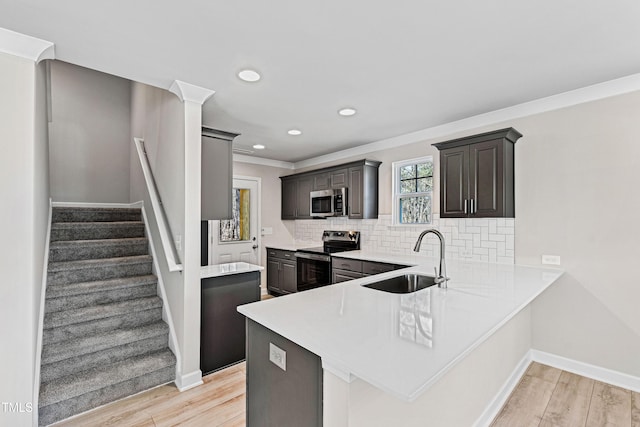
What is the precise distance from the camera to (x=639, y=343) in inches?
92.9

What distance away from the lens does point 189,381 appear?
97.0 inches

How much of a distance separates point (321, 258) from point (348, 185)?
1.16 meters

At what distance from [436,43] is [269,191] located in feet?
13.5

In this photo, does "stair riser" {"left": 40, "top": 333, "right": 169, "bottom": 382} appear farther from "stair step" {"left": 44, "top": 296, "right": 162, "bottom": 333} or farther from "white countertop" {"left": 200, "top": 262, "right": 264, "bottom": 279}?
"white countertop" {"left": 200, "top": 262, "right": 264, "bottom": 279}

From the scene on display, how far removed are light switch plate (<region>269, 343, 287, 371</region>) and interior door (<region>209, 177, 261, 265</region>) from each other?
358cm

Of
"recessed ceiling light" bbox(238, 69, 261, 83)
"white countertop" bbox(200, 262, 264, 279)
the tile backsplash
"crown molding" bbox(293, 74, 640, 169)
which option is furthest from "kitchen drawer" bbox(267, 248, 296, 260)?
"recessed ceiling light" bbox(238, 69, 261, 83)

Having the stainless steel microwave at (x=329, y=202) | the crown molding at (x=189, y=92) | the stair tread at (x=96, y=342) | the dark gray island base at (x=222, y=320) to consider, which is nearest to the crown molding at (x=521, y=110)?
the stainless steel microwave at (x=329, y=202)

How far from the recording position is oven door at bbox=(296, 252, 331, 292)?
13.8 ft

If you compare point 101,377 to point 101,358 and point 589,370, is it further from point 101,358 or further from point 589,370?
point 589,370

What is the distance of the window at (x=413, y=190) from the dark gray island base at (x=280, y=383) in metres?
2.87

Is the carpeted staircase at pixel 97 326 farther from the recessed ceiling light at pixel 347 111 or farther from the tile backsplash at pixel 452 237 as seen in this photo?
the tile backsplash at pixel 452 237

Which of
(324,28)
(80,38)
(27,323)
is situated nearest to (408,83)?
(324,28)

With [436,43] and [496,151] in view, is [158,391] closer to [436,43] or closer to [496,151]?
[436,43]

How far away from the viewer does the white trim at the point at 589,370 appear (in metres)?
2.39
